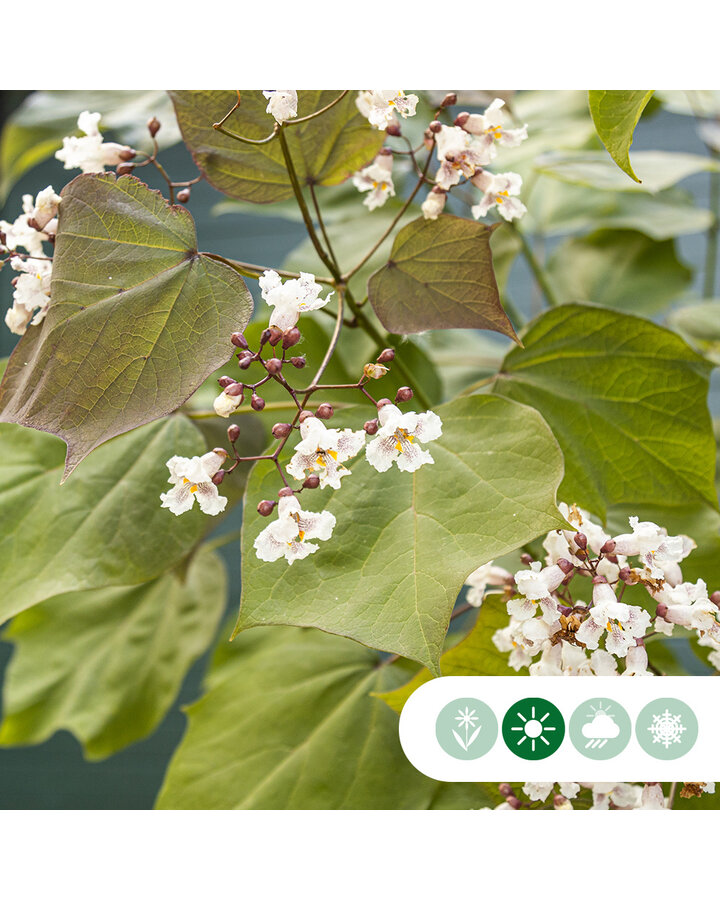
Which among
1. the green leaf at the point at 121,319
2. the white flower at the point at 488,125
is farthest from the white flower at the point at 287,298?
the white flower at the point at 488,125

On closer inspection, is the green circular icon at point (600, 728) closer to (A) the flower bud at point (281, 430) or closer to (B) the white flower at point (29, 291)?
(A) the flower bud at point (281, 430)

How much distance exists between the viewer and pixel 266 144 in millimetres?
372

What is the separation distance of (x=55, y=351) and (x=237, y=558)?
34.5 inches

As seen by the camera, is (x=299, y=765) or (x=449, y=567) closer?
(x=449, y=567)

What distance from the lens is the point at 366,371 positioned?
0.31 m

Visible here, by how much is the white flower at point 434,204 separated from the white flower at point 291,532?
0.15 meters

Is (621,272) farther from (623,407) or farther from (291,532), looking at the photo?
(291,532)

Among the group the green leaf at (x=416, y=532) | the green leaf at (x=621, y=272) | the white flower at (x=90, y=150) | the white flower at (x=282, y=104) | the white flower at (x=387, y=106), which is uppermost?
the white flower at (x=282, y=104)

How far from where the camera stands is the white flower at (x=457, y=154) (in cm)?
35

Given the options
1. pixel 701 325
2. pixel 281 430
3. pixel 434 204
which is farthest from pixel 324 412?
pixel 701 325

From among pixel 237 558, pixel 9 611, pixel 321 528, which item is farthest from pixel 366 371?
pixel 237 558

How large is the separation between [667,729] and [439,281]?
24 centimetres

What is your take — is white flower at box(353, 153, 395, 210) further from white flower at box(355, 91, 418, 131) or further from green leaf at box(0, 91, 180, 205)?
green leaf at box(0, 91, 180, 205)
